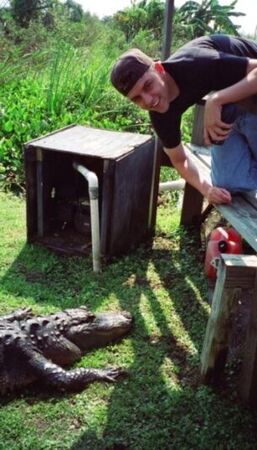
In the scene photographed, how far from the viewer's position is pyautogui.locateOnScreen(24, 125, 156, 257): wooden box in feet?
12.7

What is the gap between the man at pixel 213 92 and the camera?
7.54ft

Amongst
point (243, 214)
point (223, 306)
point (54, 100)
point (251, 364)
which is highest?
point (243, 214)

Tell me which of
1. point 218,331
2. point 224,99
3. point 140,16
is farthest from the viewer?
point 140,16

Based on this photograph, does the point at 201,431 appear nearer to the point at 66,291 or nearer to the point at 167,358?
the point at 167,358

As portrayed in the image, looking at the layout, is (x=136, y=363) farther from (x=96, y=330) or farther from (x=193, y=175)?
(x=193, y=175)

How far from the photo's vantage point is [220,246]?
354 centimetres

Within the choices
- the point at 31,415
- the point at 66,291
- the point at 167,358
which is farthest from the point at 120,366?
the point at 66,291

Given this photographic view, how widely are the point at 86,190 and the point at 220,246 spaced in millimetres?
1526

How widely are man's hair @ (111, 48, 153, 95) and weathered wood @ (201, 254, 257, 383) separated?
A: 35.8 inches

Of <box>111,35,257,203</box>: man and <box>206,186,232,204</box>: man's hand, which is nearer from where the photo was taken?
<box>111,35,257,203</box>: man

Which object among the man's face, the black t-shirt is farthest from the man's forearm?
the man's face

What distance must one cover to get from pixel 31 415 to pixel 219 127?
1.62 m

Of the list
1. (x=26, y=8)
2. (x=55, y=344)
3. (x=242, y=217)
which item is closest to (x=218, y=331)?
(x=242, y=217)

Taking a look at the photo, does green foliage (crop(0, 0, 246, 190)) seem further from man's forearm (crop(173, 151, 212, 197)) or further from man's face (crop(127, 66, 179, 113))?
man's face (crop(127, 66, 179, 113))
